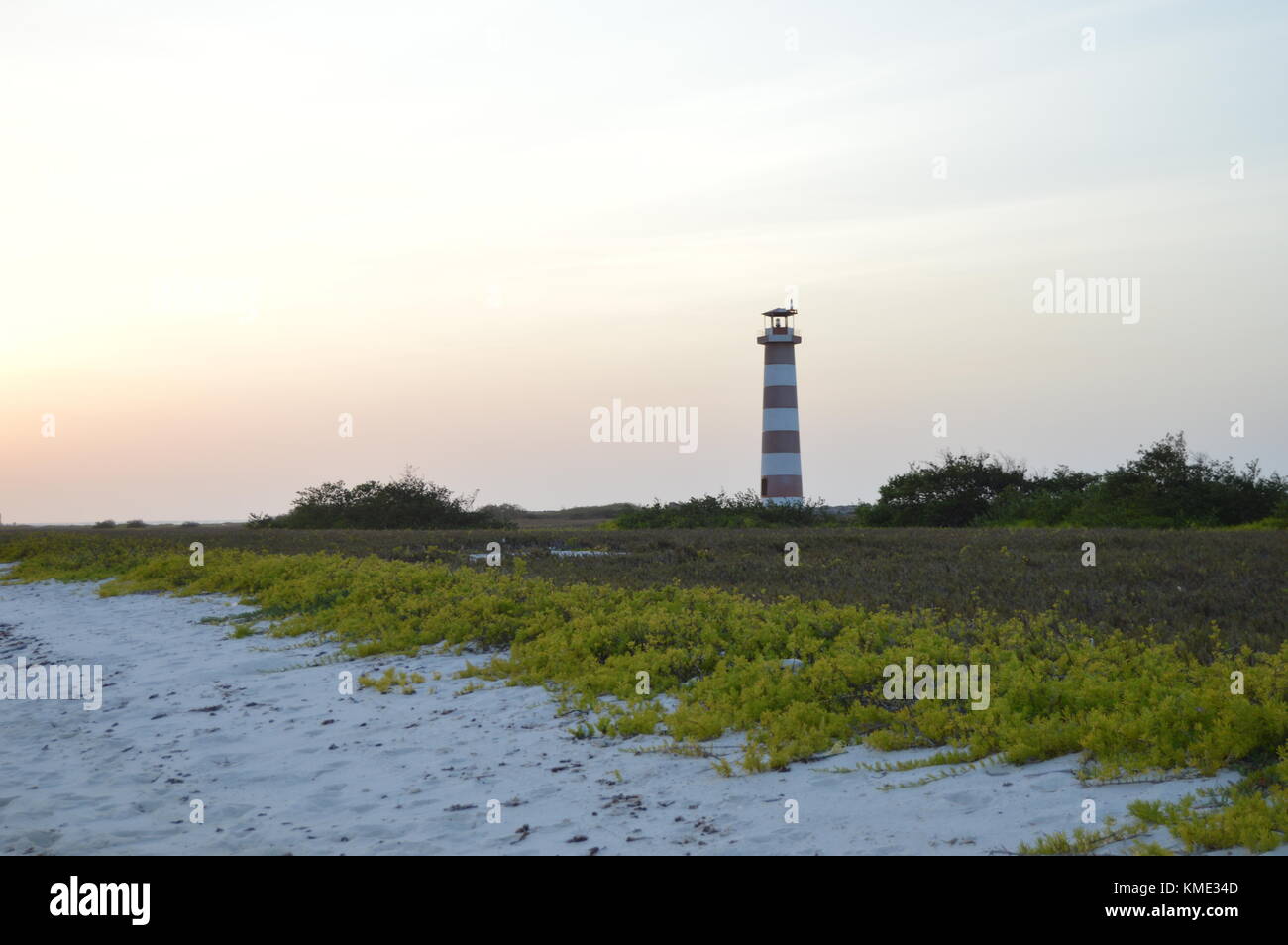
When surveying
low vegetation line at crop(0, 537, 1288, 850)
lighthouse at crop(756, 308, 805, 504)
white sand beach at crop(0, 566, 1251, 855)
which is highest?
lighthouse at crop(756, 308, 805, 504)

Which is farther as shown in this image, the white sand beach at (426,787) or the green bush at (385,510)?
the green bush at (385,510)

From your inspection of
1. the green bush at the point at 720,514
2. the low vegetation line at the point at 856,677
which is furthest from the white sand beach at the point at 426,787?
the green bush at the point at 720,514

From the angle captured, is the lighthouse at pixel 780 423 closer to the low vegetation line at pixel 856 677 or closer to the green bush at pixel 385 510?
the green bush at pixel 385 510

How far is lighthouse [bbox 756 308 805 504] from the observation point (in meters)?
49.3

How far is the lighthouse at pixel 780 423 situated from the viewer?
4934 cm

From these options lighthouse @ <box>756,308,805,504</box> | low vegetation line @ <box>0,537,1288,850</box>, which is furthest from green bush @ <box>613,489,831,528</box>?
low vegetation line @ <box>0,537,1288,850</box>

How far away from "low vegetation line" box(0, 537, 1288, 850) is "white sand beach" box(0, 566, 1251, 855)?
0.24 m

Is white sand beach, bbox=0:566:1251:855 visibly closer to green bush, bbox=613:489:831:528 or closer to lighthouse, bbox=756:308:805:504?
green bush, bbox=613:489:831:528

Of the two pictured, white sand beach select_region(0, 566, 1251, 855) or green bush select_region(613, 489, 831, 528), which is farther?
green bush select_region(613, 489, 831, 528)

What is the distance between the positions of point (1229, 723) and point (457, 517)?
43.4 meters

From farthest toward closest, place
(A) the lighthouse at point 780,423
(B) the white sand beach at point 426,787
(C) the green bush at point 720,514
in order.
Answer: (A) the lighthouse at point 780,423
(C) the green bush at point 720,514
(B) the white sand beach at point 426,787

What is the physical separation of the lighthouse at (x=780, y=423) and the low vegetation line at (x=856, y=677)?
35038 mm
